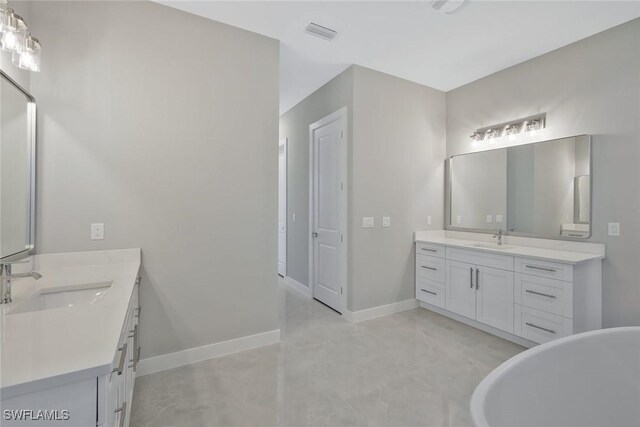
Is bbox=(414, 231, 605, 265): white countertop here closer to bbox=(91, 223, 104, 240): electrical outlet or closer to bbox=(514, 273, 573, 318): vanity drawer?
bbox=(514, 273, 573, 318): vanity drawer

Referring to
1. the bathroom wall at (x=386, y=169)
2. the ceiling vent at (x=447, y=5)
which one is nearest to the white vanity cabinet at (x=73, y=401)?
the bathroom wall at (x=386, y=169)

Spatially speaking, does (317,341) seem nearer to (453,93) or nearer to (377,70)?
(377,70)

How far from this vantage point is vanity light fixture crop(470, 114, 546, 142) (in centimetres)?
309

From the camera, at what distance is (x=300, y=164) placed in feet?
14.7

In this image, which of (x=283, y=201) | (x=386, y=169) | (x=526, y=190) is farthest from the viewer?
(x=283, y=201)

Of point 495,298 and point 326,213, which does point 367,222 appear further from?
point 495,298

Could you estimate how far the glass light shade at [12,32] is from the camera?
4.67ft

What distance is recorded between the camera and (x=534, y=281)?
2.62m

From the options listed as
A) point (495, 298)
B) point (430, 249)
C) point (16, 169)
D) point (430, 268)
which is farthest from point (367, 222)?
point (16, 169)

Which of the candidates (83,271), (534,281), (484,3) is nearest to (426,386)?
(534,281)

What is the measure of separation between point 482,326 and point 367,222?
1.57 meters

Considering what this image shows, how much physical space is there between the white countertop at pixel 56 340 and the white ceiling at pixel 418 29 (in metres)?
2.17

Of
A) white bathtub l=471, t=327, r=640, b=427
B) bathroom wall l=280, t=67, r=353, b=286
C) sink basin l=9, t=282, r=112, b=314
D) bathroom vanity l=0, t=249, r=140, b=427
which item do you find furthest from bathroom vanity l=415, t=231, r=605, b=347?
sink basin l=9, t=282, r=112, b=314

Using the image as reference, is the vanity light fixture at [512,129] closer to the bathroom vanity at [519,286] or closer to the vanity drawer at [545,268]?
the bathroom vanity at [519,286]
